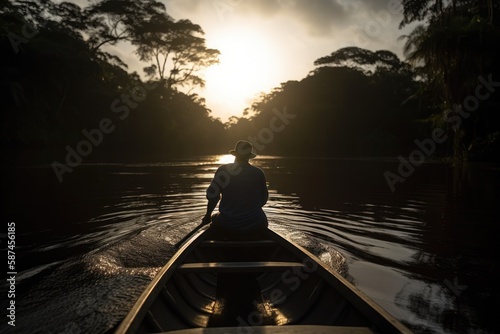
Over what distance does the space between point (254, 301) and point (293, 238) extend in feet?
10.0

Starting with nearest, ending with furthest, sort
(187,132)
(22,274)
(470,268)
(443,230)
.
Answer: (22,274)
(470,268)
(443,230)
(187,132)

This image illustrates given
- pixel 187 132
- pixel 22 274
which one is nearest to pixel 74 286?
pixel 22 274

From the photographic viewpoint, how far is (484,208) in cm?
909

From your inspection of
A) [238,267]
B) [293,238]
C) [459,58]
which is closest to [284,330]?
[238,267]

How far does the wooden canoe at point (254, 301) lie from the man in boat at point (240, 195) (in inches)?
15.9

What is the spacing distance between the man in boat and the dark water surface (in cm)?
120

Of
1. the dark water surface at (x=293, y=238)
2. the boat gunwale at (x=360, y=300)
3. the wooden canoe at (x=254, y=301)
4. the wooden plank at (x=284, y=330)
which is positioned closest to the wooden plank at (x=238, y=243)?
the wooden canoe at (x=254, y=301)

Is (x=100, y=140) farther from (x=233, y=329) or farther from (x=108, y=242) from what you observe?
(x=233, y=329)

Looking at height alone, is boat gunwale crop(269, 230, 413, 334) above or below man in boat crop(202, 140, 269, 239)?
below

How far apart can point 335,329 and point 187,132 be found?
48.4 m

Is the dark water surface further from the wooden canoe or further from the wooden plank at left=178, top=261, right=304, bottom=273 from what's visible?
→ the wooden plank at left=178, top=261, right=304, bottom=273

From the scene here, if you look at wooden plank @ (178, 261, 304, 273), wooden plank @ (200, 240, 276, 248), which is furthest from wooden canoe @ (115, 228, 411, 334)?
wooden plank @ (200, 240, 276, 248)

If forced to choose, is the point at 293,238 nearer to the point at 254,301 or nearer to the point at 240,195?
the point at 240,195

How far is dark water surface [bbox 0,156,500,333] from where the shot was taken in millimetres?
3553
